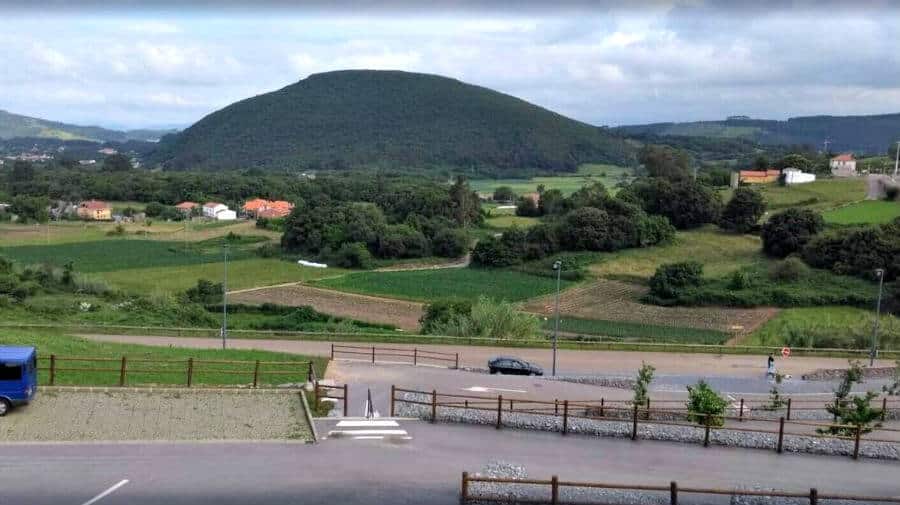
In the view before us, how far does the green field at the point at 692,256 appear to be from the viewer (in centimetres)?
4812

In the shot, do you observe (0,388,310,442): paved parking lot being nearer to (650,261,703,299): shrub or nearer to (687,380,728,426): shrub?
(687,380,728,426): shrub

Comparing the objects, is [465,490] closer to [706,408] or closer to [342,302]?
[706,408]

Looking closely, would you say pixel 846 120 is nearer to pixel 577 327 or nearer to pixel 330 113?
pixel 330 113

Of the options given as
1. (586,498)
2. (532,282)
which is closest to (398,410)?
(586,498)

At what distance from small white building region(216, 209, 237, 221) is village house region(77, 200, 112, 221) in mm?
10075

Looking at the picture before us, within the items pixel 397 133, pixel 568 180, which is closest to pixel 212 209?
pixel 568 180

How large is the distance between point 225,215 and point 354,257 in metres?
31.7

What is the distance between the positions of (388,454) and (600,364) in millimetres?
13426

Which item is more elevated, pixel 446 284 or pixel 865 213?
pixel 865 213

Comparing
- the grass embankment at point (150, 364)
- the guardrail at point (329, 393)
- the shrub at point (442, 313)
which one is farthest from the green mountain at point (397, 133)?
the guardrail at point (329, 393)

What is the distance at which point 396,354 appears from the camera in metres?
24.1

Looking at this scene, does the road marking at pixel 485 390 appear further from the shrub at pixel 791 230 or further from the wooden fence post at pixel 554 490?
the shrub at pixel 791 230

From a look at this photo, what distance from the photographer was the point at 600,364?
24547mm

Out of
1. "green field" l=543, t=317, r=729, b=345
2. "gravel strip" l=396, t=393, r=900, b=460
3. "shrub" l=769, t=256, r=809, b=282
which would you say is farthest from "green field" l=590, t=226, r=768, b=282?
"gravel strip" l=396, t=393, r=900, b=460
